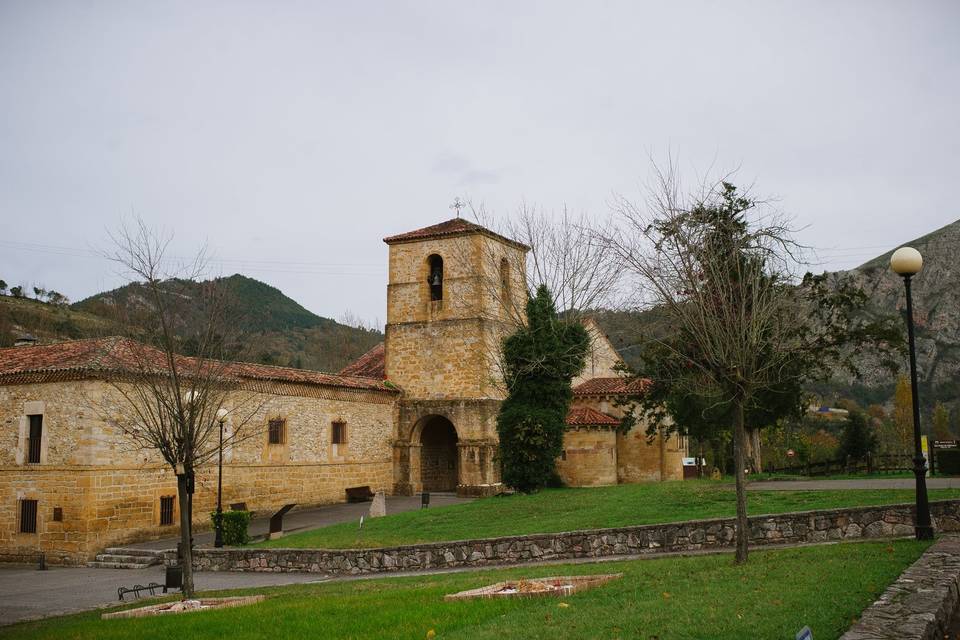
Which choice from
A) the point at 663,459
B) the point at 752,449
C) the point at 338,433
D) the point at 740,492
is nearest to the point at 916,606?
the point at 740,492

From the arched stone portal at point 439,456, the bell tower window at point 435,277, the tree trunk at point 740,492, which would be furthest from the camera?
the arched stone portal at point 439,456

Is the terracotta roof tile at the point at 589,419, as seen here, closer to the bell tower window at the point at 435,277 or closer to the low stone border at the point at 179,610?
the bell tower window at the point at 435,277

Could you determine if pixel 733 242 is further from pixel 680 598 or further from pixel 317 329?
pixel 317 329

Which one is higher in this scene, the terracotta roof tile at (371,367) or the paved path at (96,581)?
the terracotta roof tile at (371,367)

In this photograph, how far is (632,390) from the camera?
3155cm

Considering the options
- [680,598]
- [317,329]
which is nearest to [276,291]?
[317,329]

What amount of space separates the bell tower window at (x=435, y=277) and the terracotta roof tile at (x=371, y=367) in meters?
4.47

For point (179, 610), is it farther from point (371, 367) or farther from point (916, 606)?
point (371, 367)

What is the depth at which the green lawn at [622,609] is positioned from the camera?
7.15 meters

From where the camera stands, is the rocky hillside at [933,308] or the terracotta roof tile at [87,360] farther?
the rocky hillside at [933,308]

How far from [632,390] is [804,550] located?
19.6 meters

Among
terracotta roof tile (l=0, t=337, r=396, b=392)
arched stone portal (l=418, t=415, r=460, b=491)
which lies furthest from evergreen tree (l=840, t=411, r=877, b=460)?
terracotta roof tile (l=0, t=337, r=396, b=392)

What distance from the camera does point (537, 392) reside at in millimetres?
27578

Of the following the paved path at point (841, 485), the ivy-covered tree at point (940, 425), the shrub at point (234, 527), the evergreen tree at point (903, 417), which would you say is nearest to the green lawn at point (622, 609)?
the paved path at point (841, 485)
